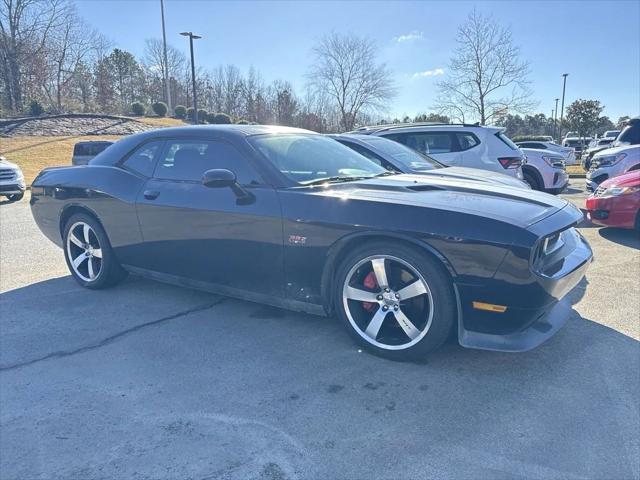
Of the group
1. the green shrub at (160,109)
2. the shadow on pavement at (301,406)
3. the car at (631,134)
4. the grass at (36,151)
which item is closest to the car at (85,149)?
the grass at (36,151)

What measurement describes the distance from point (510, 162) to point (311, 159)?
5.42 m

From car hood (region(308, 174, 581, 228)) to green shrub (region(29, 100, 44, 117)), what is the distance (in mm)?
36189

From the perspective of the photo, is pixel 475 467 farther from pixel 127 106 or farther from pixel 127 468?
pixel 127 106

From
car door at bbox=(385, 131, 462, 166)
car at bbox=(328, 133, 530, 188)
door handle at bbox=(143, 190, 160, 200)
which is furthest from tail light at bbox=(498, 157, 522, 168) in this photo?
door handle at bbox=(143, 190, 160, 200)

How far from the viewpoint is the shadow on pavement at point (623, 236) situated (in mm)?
5914

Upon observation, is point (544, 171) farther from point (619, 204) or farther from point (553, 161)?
point (619, 204)

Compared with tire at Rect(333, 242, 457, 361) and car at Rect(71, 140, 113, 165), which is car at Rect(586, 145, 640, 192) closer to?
tire at Rect(333, 242, 457, 361)

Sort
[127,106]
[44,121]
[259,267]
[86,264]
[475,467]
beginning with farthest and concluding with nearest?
[127,106]
[44,121]
[86,264]
[259,267]
[475,467]

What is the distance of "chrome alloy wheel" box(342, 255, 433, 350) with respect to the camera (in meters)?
2.75

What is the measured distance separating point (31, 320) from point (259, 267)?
6.56ft

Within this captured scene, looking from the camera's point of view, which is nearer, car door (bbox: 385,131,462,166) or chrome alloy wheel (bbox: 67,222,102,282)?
chrome alloy wheel (bbox: 67,222,102,282)

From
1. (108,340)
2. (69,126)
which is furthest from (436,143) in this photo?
(69,126)

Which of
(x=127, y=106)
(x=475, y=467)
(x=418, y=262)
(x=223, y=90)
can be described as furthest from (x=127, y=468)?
(x=223, y=90)

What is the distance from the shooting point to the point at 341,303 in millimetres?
2986
